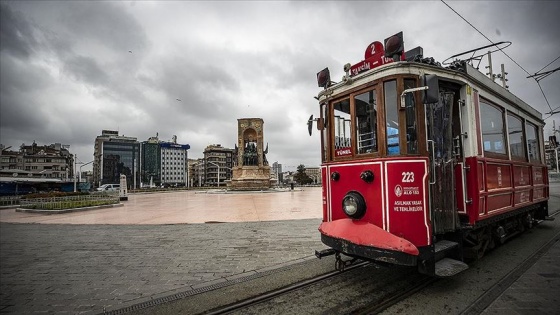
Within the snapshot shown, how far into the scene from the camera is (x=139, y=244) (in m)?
7.54

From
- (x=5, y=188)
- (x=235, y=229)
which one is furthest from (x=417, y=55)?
(x=5, y=188)

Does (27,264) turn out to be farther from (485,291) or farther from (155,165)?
(155,165)

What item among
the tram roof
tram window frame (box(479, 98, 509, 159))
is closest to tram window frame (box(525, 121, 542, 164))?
tram window frame (box(479, 98, 509, 159))

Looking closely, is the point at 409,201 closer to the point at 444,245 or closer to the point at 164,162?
the point at 444,245

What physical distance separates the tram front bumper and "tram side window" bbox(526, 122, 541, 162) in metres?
6.72

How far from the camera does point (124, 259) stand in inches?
242

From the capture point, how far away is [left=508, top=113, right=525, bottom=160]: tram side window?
640 cm

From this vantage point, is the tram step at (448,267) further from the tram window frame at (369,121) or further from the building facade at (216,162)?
the building facade at (216,162)

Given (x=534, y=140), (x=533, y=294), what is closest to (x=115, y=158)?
(x=534, y=140)

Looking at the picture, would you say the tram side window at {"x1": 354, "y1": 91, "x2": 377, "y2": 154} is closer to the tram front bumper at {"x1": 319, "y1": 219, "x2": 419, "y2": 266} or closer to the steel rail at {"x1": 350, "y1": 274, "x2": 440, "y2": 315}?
the tram front bumper at {"x1": 319, "y1": 219, "x2": 419, "y2": 266}

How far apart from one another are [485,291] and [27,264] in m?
8.79

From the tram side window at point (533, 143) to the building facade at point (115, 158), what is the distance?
115m

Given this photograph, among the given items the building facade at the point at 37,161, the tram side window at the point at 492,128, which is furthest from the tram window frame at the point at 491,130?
the building facade at the point at 37,161

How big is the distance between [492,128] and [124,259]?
338 inches
